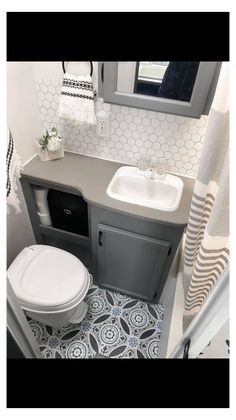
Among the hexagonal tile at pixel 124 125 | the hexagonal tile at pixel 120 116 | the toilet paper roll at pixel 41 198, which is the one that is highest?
the hexagonal tile at pixel 120 116

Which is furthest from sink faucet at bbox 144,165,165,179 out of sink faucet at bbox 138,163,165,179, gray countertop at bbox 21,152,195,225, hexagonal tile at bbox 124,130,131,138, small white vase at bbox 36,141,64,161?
small white vase at bbox 36,141,64,161

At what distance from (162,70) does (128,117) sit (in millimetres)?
310

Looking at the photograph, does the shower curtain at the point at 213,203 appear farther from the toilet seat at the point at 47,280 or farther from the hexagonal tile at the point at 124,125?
the hexagonal tile at the point at 124,125

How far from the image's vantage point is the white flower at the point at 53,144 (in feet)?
4.70

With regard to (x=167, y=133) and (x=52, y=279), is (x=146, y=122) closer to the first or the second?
(x=167, y=133)

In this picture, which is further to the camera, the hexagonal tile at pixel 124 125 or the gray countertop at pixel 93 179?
the hexagonal tile at pixel 124 125

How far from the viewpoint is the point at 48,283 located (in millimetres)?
1290

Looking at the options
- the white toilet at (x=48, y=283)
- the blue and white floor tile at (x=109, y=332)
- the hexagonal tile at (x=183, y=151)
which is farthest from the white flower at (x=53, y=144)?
the blue and white floor tile at (x=109, y=332)

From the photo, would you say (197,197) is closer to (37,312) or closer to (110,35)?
(110,35)

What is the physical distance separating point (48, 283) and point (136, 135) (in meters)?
0.93

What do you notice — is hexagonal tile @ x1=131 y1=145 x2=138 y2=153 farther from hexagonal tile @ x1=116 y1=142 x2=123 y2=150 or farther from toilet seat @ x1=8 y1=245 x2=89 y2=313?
toilet seat @ x1=8 y1=245 x2=89 y2=313

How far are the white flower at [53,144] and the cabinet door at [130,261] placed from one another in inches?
21.0

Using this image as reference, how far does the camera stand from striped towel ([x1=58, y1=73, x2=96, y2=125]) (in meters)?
1.24

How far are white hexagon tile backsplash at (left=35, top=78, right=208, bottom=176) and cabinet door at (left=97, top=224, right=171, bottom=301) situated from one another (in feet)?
1.55
